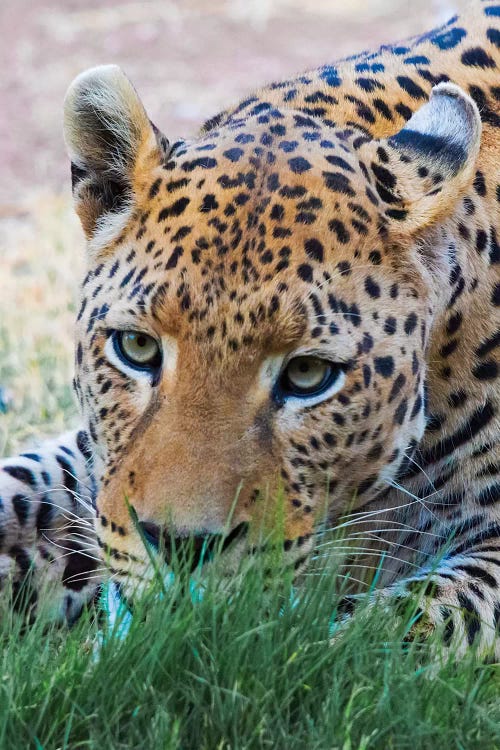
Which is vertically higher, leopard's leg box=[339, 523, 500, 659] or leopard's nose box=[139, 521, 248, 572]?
leopard's nose box=[139, 521, 248, 572]

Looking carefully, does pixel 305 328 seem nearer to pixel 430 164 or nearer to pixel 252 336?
pixel 252 336

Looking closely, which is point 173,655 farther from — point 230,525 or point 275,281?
point 275,281

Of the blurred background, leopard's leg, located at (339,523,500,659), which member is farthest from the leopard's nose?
the blurred background

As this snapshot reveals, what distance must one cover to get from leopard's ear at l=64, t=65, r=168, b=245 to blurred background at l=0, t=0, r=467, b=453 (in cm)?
309

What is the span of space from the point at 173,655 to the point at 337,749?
545 millimetres

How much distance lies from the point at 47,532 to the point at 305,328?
6.58 feet

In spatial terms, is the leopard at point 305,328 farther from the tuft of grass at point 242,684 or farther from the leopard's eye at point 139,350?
the tuft of grass at point 242,684

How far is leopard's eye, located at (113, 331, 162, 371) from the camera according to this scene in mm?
4527

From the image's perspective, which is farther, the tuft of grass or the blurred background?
the blurred background

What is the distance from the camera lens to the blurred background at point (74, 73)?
31.2 feet

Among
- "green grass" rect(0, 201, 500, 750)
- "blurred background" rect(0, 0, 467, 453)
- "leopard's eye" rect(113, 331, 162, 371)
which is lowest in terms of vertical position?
"green grass" rect(0, 201, 500, 750)

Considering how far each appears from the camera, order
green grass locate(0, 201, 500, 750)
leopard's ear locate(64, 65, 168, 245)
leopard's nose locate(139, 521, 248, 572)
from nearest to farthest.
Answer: green grass locate(0, 201, 500, 750) → leopard's nose locate(139, 521, 248, 572) → leopard's ear locate(64, 65, 168, 245)

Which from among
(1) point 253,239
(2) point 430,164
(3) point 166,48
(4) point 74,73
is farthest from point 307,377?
(3) point 166,48

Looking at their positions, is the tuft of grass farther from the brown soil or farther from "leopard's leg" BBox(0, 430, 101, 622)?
the brown soil
